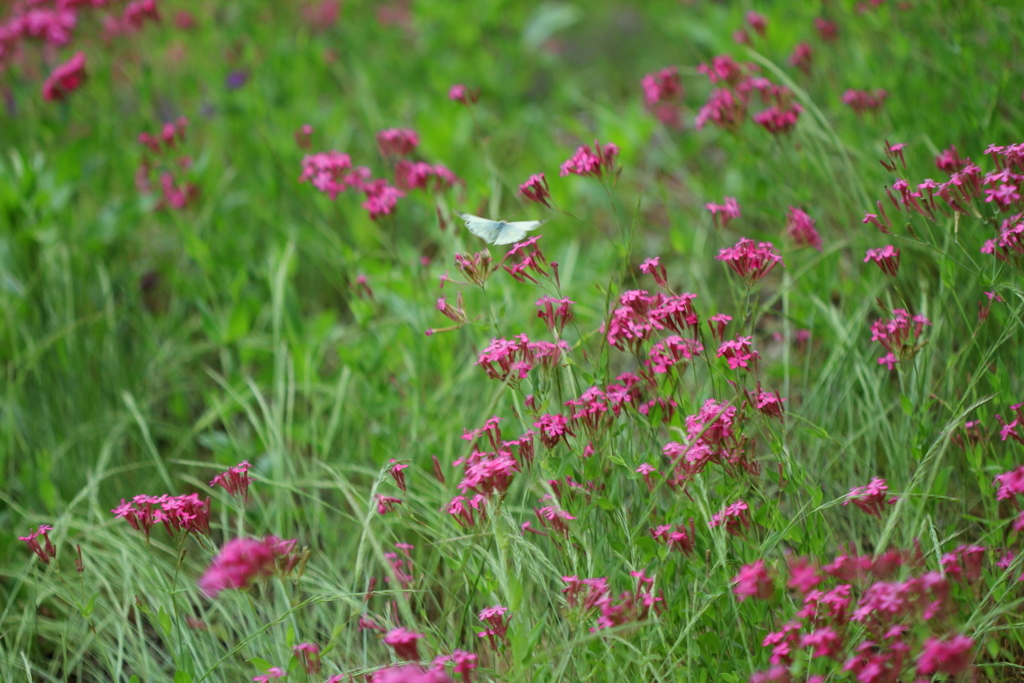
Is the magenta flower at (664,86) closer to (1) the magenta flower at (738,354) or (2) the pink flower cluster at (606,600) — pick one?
(1) the magenta flower at (738,354)

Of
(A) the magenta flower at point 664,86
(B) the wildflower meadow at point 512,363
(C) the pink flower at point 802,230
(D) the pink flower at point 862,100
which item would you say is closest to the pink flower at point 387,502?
(B) the wildflower meadow at point 512,363

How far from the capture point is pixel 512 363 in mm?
1452

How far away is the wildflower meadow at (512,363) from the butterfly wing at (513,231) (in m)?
0.01

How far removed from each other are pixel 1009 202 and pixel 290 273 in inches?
82.5

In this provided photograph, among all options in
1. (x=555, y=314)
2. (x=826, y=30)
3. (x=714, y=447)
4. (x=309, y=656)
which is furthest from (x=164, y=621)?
(x=826, y=30)

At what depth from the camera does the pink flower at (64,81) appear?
256 cm

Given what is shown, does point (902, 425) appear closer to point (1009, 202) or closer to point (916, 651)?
point (1009, 202)

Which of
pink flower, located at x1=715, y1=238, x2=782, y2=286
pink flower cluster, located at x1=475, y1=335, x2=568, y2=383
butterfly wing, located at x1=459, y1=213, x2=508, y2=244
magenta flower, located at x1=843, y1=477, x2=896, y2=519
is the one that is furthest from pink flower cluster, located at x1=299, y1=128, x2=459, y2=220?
magenta flower, located at x1=843, y1=477, x2=896, y2=519

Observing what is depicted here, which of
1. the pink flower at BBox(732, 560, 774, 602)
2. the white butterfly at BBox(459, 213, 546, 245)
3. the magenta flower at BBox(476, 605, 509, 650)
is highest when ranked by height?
the white butterfly at BBox(459, 213, 546, 245)

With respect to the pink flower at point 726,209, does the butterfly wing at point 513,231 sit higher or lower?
higher

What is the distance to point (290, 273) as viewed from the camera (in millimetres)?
2742

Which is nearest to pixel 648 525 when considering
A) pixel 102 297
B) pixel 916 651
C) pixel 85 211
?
pixel 916 651

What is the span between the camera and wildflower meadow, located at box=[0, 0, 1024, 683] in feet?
4.68

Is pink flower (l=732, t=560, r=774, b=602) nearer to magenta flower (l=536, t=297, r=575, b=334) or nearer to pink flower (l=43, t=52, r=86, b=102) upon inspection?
magenta flower (l=536, t=297, r=575, b=334)
